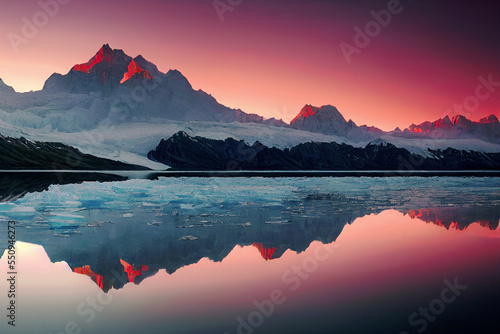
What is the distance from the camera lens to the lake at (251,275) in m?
5.37

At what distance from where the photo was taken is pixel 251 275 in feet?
25.6

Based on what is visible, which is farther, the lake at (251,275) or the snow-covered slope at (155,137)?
the snow-covered slope at (155,137)

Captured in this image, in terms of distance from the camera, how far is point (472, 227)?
14.1m

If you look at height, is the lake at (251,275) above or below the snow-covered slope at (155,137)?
below

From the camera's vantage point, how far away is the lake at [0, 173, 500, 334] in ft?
17.6

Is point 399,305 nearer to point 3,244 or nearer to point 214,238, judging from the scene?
point 214,238

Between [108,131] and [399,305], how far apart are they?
159m

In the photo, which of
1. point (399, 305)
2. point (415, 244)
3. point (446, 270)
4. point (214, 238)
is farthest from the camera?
point (214, 238)

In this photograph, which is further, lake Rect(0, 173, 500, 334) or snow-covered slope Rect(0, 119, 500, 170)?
snow-covered slope Rect(0, 119, 500, 170)

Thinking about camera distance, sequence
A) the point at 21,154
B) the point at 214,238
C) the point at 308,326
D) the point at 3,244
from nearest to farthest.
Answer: the point at 308,326 < the point at 3,244 < the point at 214,238 < the point at 21,154

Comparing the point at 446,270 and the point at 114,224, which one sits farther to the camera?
the point at 114,224

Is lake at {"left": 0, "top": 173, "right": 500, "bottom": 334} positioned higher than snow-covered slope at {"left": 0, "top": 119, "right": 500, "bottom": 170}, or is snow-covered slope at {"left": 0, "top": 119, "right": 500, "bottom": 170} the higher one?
snow-covered slope at {"left": 0, "top": 119, "right": 500, "bottom": 170}

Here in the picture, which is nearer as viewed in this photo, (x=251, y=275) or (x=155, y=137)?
(x=251, y=275)

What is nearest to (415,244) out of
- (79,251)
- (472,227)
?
(472,227)
